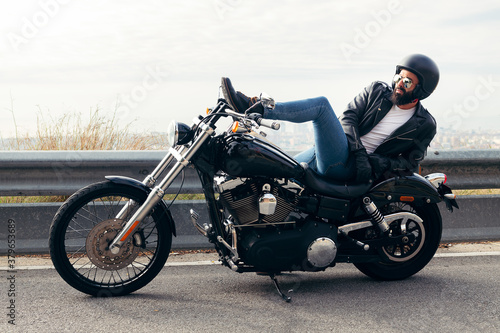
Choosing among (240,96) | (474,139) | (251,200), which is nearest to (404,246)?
(251,200)

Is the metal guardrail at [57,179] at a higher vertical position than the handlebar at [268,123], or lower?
lower

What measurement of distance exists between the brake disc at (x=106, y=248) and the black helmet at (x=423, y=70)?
95.9 inches

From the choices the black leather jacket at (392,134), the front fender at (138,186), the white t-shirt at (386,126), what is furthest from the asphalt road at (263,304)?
the white t-shirt at (386,126)

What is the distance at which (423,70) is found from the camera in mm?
4324

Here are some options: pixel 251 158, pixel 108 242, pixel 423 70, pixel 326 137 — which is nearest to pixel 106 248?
pixel 108 242

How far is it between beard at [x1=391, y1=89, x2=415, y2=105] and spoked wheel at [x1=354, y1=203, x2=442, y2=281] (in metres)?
0.81

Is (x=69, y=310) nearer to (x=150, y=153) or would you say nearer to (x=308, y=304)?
(x=308, y=304)

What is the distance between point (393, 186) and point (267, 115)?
1.21m

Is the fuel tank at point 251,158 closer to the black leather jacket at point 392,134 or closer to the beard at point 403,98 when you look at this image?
the black leather jacket at point 392,134

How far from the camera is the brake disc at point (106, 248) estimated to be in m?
3.92

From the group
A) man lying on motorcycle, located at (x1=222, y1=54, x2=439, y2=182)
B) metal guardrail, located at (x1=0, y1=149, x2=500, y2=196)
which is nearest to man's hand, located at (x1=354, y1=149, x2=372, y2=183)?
man lying on motorcycle, located at (x1=222, y1=54, x2=439, y2=182)

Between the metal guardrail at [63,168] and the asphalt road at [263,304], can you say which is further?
the metal guardrail at [63,168]

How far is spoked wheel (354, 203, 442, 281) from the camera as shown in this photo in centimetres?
448

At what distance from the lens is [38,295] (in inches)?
158
